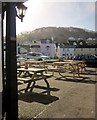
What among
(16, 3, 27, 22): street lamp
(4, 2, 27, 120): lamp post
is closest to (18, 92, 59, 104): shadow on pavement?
(4, 2, 27, 120): lamp post

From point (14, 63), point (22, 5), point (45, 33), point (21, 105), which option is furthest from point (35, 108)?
point (45, 33)

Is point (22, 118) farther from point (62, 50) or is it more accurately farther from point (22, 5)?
point (62, 50)

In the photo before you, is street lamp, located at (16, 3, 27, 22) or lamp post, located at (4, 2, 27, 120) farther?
street lamp, located at (16, 3, 27, 22)

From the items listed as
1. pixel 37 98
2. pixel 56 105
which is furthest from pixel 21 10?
pixel 37 98

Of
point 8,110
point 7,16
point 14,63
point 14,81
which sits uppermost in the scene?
point 7,16

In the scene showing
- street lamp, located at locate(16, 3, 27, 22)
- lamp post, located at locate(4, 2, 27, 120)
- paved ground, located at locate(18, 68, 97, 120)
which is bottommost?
paved ground, located at locate(18, 68, 97, 120)

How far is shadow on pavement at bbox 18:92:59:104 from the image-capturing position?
7.55 m

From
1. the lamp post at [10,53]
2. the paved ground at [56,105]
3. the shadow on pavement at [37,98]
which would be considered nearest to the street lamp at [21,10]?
the lamp post at [10,53]

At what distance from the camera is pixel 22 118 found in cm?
563

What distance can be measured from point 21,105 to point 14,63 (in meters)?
2.41

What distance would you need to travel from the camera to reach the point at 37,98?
26.0 ft

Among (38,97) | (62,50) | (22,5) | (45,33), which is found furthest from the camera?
(45,33)

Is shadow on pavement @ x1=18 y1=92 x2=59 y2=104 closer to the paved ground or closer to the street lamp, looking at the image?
the paved ground

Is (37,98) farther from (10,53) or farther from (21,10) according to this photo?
(10,53)
